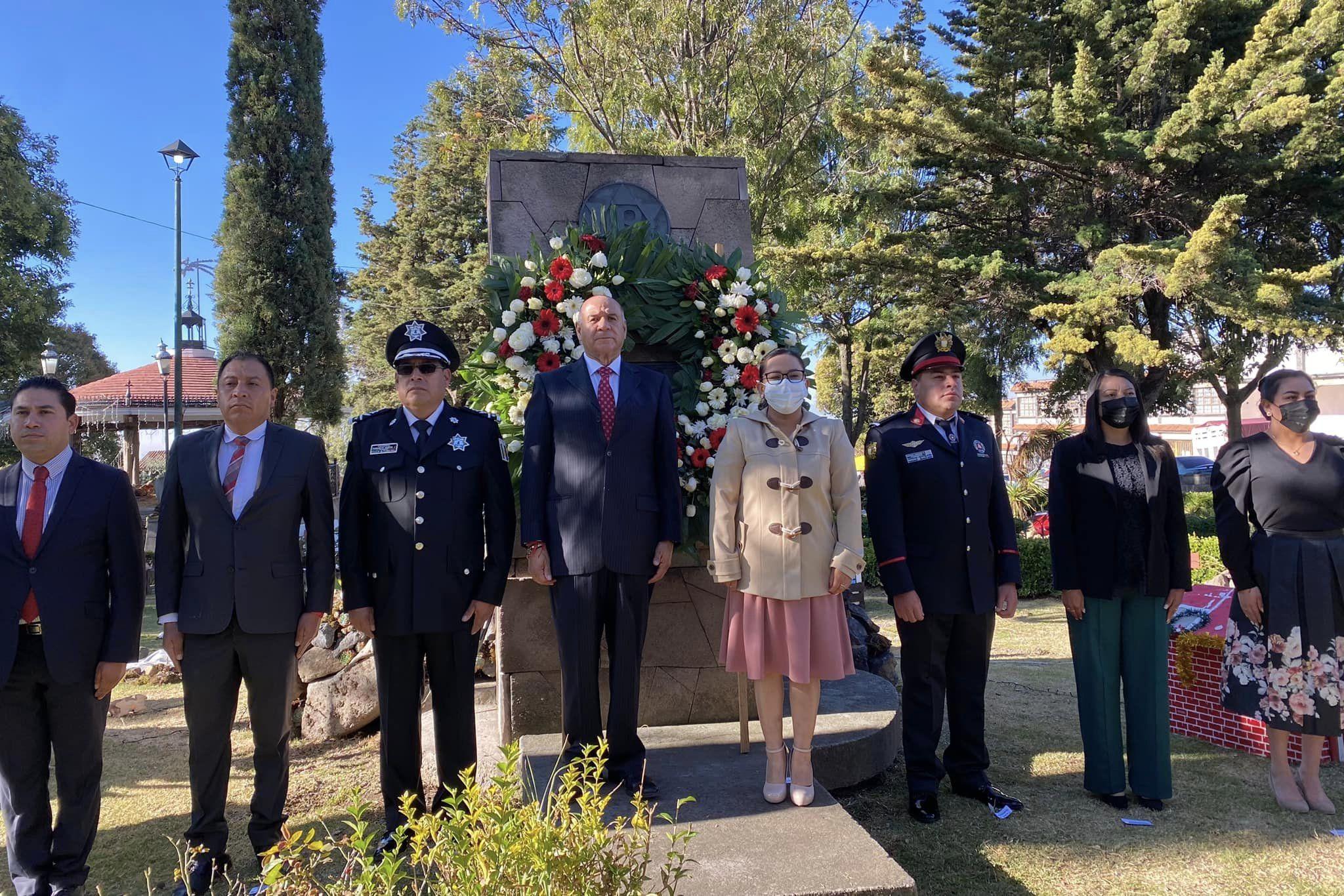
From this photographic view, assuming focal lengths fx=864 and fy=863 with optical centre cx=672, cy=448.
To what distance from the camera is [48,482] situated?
130 inches

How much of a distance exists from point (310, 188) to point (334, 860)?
16264 millimetres

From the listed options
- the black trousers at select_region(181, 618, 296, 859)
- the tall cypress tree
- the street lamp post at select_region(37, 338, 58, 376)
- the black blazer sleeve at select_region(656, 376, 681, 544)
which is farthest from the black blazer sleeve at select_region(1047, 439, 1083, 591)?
the street lamp post at select_region(37, 338, 58, 376)

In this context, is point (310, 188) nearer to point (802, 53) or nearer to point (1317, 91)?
point (802, 53)

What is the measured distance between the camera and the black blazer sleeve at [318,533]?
3.47 meters

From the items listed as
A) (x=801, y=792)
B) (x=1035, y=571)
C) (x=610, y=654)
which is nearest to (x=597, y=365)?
(x=610, y=654)

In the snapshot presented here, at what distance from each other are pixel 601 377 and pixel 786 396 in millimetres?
790

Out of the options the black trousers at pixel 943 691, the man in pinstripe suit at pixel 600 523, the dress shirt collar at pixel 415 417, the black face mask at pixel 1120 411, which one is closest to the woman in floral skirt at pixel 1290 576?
the black face mask at pixel 1120 411

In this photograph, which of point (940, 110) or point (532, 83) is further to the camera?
point (940, 110)

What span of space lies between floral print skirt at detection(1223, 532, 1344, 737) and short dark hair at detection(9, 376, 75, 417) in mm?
5171

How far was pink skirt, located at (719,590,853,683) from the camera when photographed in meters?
3.29

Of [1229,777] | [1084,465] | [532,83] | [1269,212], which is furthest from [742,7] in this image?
[1269,212]

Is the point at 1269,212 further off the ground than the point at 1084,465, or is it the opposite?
the point at 1269,212

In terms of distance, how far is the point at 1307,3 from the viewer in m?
15.2

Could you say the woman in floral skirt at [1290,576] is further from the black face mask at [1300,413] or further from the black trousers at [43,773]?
the black trousers at [43,773]
